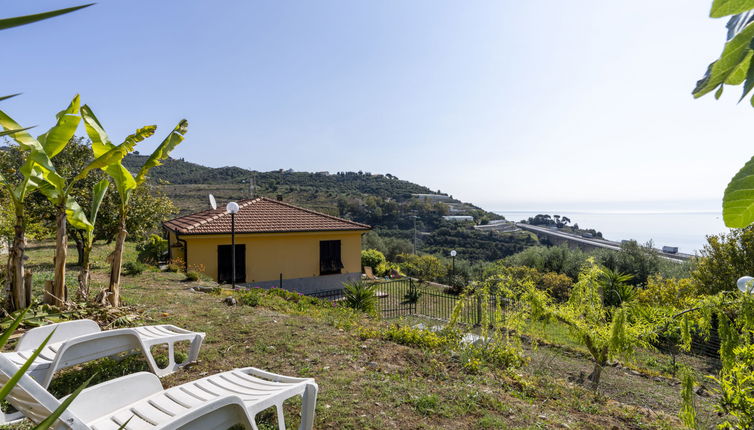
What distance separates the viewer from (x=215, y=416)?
2.45 m

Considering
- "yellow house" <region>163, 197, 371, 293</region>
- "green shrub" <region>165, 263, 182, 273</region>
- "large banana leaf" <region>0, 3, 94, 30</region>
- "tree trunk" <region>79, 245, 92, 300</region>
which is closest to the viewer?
"large banana leaf" <region>0, 3, 94, 30</region>

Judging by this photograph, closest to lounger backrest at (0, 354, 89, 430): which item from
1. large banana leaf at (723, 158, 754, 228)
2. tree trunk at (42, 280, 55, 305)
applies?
large banana leaf at (723, 158, 754, 228)

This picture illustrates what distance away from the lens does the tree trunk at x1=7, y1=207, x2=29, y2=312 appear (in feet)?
16.6

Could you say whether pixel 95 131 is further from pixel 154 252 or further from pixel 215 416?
pixel 154 252

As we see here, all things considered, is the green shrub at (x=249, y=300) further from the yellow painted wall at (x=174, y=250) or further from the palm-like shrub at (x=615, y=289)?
the palm-like shrub at (x=615, y=289)

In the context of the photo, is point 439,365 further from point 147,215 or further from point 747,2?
point 147,215

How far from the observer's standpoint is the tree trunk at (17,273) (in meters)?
5.05

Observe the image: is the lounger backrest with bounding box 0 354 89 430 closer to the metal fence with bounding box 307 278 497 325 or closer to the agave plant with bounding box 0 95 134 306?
the agave plant with bounding box 0 95 134 306

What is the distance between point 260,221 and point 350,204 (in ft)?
92.9

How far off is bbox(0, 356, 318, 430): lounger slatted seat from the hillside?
3051 centimetres

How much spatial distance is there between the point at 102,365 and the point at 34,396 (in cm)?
252

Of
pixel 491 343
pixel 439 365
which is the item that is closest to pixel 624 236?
pixel 491 343

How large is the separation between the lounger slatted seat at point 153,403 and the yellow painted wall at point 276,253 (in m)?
11.8

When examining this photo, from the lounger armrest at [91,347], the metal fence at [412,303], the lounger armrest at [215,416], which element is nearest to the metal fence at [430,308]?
the metal fence at [412,303]
